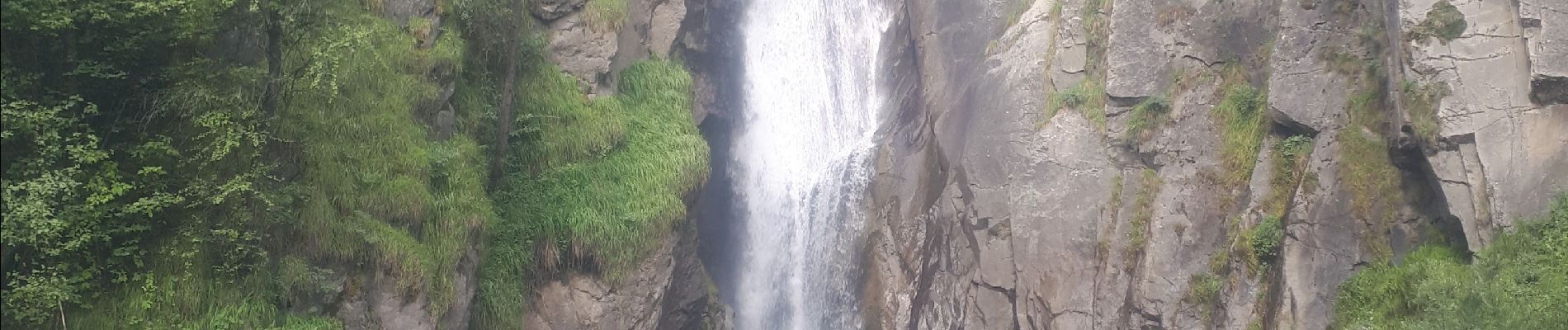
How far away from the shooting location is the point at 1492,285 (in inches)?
447

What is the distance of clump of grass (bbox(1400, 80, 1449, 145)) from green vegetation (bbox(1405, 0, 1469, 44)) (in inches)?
23.5

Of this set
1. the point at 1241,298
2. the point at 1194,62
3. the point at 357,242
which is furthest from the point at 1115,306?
the point at 357,242

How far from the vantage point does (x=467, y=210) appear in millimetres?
14883

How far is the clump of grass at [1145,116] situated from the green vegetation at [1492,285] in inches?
188

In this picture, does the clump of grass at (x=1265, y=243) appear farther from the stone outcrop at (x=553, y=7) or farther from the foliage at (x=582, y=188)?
the stone outcrop at (x=553, y=7)

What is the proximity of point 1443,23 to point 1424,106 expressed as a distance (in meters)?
1.05

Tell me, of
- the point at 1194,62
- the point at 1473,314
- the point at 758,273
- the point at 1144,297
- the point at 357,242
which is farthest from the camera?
the point at 758,273

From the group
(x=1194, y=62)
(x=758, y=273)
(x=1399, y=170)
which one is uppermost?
(x=1194, y=62)

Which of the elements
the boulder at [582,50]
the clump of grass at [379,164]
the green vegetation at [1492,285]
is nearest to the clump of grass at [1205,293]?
the green vegetation at [1492,285]

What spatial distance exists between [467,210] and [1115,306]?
9909mm

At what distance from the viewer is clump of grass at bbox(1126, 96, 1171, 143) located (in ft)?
55.9

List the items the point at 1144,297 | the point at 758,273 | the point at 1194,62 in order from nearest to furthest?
the point at 1144,297 < the point at 1194,62 < the point at 758,273

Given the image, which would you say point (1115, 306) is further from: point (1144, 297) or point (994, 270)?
point (994, 270)

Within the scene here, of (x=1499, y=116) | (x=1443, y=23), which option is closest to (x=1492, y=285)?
(x=1499, y=116)
